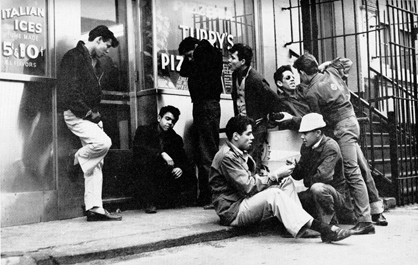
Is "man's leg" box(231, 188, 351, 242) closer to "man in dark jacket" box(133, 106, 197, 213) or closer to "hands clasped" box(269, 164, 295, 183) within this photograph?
"hands clasped" box(269, 164, 295, 183)

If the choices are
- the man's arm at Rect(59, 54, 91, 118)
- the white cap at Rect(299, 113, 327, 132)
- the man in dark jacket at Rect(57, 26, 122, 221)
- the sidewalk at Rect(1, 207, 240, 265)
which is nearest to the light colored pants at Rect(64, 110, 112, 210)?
the man in dark jacket at Rect(57, 26, 122, 221)

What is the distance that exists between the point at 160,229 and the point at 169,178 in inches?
57.7

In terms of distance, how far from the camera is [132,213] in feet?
20.4

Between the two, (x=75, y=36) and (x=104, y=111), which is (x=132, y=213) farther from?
(x=75, y=36)

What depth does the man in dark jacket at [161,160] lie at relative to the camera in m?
6.26

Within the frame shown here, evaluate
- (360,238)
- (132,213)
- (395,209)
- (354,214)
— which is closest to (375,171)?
(395,209)

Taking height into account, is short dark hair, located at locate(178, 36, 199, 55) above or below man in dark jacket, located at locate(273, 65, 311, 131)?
above

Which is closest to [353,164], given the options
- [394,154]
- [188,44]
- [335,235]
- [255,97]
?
[335,235]

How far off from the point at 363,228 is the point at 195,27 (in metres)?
3.85

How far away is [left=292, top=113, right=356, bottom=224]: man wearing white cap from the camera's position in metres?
5.36

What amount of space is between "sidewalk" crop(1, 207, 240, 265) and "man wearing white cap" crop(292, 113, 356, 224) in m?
0.92

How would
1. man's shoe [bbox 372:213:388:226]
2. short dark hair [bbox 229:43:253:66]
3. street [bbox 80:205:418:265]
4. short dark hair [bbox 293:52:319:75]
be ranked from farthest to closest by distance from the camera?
short dark hair [bbox 229:43:253:66] → short dark hair [bbox 293:52:319:75] → man's shoe [bbox 372:213:388:226] → street [bbox 80:205:418:265]

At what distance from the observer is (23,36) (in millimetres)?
5645

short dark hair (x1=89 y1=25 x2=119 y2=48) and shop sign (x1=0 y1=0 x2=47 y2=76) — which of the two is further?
short dark hair (x1=89 y1=25 x2=119 y2=48)
